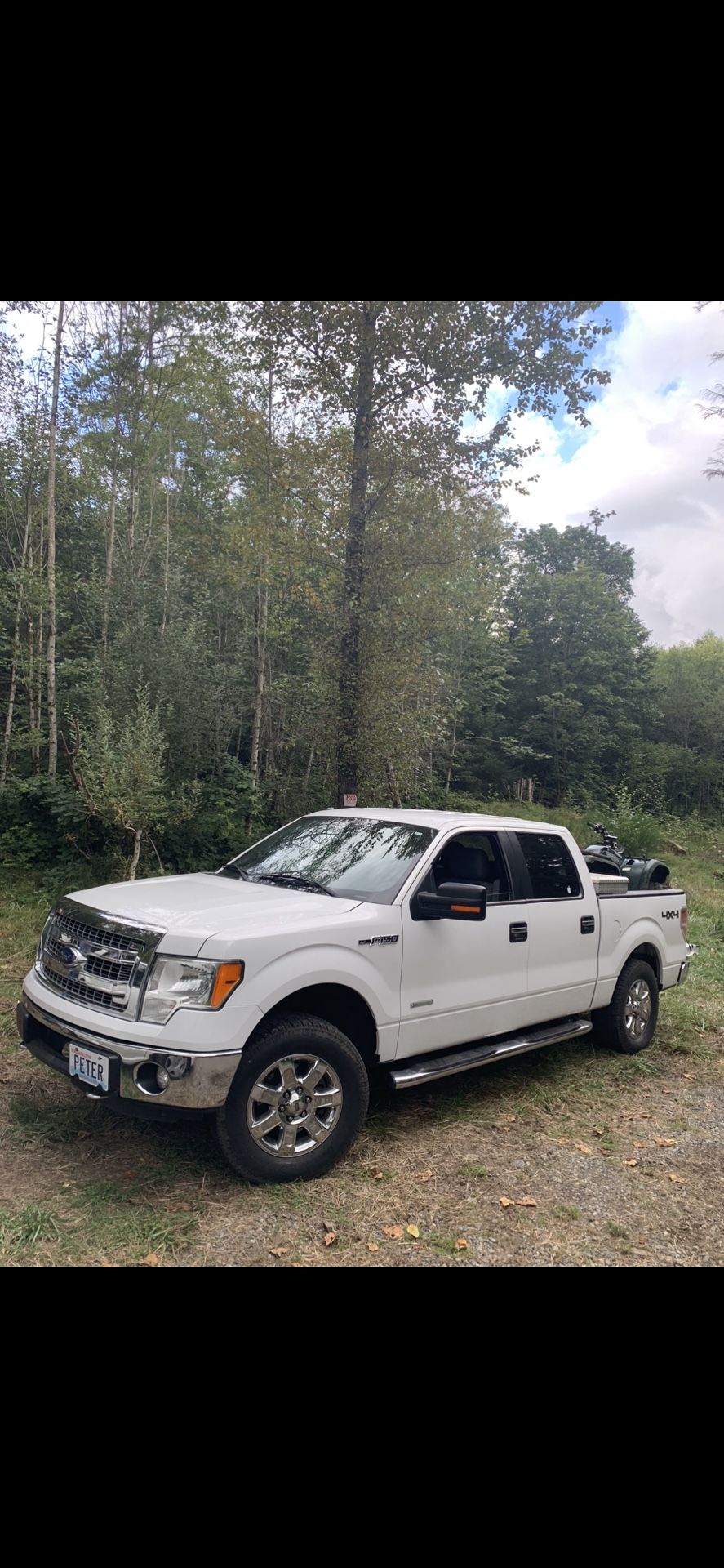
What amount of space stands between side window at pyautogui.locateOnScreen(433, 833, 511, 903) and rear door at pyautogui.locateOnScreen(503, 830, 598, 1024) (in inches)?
3.6

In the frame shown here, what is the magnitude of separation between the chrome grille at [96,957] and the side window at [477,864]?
1795 millimetres

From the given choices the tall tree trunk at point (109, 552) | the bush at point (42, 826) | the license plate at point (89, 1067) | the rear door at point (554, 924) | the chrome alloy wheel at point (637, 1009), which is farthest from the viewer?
the tall tree trunk at point (109, 552)

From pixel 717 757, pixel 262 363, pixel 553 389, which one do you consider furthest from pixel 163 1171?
pixel 717 757

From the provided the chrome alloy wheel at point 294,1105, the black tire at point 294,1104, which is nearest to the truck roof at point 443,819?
the black tire at point 294,1104

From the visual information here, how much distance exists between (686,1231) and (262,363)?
11622 millimetres

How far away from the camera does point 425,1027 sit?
3740 mm

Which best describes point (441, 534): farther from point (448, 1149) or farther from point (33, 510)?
point (448, 1149)

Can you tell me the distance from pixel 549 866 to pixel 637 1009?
1.53 m

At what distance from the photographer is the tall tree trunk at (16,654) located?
1085 cm

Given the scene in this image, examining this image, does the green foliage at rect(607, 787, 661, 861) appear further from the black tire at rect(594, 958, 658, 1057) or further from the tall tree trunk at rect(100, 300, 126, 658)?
the tall tree trunk at rect(100, 300, 126, 658)

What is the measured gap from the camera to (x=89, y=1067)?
9.96ft

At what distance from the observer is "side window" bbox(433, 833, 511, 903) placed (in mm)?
4355

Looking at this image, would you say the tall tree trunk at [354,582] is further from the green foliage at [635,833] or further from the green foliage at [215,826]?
the green foliage at [635,833]

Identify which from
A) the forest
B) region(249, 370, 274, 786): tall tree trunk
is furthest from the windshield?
region(249, 370, 274, 786): tall tree trunk
